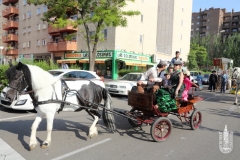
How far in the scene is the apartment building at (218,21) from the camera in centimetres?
8162

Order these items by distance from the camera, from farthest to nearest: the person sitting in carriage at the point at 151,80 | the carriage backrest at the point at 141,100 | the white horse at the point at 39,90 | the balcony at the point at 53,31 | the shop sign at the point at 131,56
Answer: the balcony at the point at 53,31, the shop sign at the point at 131,56, the person sitting in carriage at the point at 151,80, the carriage backrest at the point at 141,100, the white horse at the point at 39,90

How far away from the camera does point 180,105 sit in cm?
618

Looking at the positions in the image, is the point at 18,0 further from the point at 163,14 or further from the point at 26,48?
the point at 163,14

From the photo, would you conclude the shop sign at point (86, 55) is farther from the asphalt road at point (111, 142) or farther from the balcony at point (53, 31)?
the asphalt road at point (111, 142)

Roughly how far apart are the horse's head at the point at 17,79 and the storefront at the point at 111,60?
21.7m

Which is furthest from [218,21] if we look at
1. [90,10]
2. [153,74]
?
[153,74]

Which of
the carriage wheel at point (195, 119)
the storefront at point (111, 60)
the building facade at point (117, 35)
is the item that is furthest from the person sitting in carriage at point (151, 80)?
the building facade at point (117, 35)

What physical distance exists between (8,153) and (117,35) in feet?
78.4

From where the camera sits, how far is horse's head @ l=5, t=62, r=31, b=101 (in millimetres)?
4141

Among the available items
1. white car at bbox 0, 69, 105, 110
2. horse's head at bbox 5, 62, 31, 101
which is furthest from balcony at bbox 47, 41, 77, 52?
horse's head at bbox 5, 62, 31, 101

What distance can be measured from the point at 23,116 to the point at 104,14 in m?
10.5

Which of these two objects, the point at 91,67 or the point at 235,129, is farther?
the point at 91,67

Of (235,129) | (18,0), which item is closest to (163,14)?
(18,0)

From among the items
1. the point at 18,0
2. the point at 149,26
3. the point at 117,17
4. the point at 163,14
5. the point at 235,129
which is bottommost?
the point at 235,129
